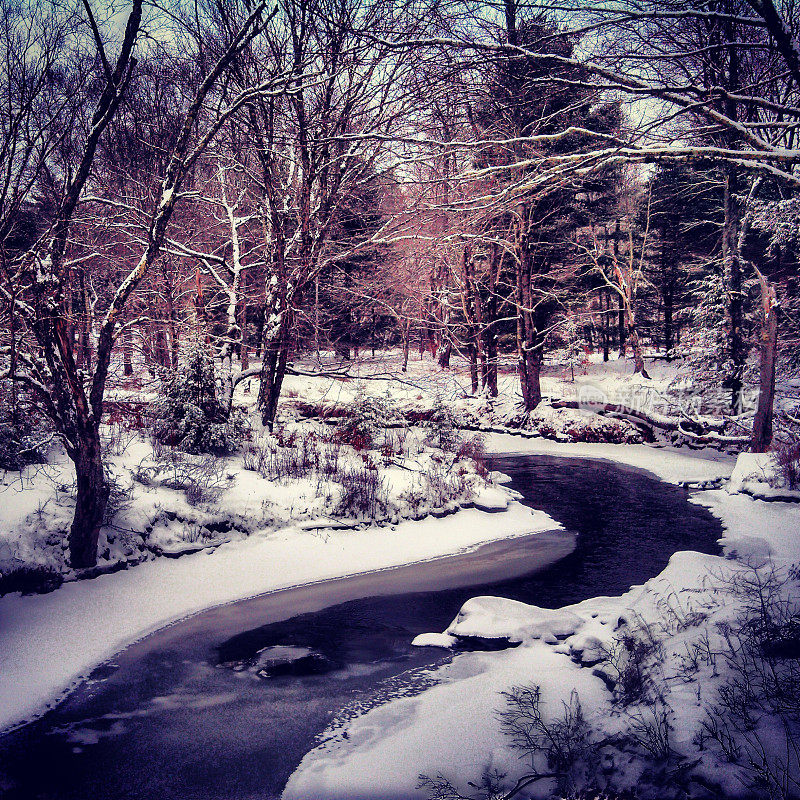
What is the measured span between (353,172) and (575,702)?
1103 cm

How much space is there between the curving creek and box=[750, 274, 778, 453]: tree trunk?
5838 mm

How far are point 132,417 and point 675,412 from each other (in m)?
17.1

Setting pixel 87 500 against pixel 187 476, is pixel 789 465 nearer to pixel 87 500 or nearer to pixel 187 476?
pixel 187 476

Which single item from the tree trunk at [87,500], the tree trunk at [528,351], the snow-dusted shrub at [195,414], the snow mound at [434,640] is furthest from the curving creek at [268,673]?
the tree trunk at [528,351]

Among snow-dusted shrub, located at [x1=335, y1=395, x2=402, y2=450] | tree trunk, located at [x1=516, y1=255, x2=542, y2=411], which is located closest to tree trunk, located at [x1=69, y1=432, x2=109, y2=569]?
snow-dusted shrub, located at [x1=335, y1=395, x2=402, y2=450]

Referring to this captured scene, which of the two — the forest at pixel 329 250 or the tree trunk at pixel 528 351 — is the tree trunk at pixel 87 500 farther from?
the tree trunk at pixel 528 351

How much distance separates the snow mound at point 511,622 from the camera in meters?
5.86

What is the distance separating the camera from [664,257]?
108 ft

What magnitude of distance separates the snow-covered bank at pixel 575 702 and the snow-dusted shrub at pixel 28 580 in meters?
4.22

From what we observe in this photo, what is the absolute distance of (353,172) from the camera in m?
12.2

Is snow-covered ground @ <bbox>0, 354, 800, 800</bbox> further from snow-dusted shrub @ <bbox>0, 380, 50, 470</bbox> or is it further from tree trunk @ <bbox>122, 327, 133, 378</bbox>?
tree trunk @ <bbox>122, 327, 133, 378</bbox>

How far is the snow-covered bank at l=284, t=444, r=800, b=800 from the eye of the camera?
3.34m

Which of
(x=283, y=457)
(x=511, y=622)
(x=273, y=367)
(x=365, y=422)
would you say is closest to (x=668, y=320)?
(x=365, y=422)

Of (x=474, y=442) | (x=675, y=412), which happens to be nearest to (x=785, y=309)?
(x=675, y=412)
